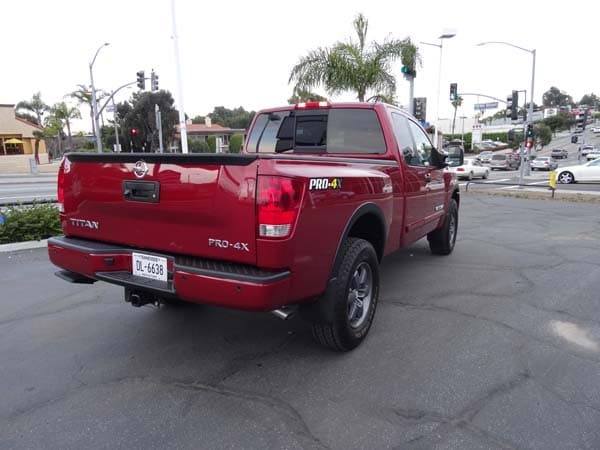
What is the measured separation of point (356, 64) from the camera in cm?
1573

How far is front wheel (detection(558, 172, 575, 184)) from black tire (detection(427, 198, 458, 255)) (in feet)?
66.1

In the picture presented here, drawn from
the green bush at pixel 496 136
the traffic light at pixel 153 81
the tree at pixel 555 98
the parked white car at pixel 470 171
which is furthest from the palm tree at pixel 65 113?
the tree at pixel 555 98

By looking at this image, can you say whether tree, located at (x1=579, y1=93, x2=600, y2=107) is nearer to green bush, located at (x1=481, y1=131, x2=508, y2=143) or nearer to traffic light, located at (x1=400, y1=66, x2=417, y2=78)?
green bush, located at (x1=481, y1=131, x2=508, y2=143)

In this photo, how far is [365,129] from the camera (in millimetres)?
4473

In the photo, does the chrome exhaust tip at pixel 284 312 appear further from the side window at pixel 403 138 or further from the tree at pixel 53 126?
the tree at pixel 53 126

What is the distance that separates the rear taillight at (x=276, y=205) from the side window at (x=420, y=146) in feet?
8.18

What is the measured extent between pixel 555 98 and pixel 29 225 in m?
183

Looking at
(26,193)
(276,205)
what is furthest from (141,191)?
(26,193)

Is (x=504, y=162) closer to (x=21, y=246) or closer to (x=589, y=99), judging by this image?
(x=21, y=246)

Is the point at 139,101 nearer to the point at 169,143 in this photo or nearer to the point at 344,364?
the point at 169,143

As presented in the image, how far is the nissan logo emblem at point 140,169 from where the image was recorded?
9.64 ft

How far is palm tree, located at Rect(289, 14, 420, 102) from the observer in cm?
1570

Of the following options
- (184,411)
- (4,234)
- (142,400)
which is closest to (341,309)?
(184,411)

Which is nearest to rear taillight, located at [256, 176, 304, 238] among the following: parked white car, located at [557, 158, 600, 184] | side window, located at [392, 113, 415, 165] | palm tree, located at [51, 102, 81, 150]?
side window, located at [392, 113, 415, 165]
